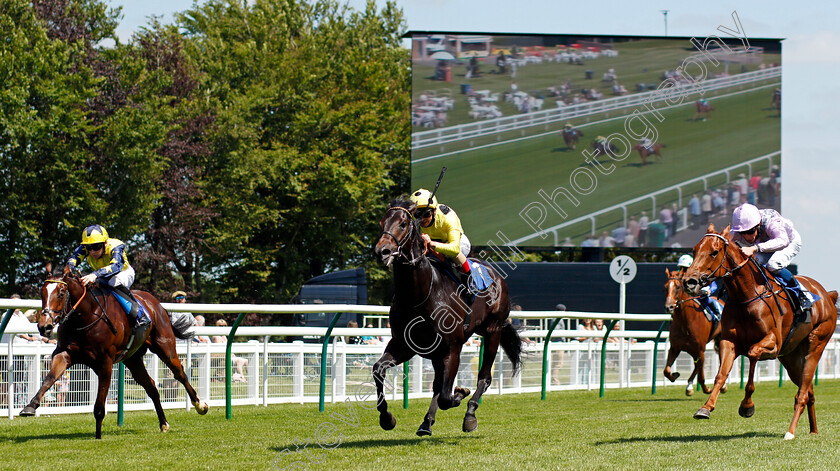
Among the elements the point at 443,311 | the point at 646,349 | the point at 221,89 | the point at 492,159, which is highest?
the point at 221,89

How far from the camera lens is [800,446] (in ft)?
24.0

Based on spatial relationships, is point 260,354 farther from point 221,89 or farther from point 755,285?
point 221,89

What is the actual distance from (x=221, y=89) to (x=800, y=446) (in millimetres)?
23639

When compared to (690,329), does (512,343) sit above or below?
above

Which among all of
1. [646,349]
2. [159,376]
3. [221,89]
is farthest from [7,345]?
[221,89]

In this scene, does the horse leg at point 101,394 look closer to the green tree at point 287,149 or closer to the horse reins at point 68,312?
the horse reins at point 68,312

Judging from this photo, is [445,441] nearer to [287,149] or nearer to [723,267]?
[723,267]

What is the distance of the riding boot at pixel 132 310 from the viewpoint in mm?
8422

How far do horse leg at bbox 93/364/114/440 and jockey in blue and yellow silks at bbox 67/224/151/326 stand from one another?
47cm

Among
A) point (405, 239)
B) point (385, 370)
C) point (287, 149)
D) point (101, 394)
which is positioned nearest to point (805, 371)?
Answer: point (385, 370)

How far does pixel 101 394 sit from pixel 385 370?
7.25ft

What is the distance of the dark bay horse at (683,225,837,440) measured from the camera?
7.76m

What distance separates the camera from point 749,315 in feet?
26.4

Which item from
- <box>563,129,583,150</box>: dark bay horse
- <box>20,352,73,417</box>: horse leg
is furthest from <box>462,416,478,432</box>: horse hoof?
<box>563,129,583,150</box>: dark bay horse
